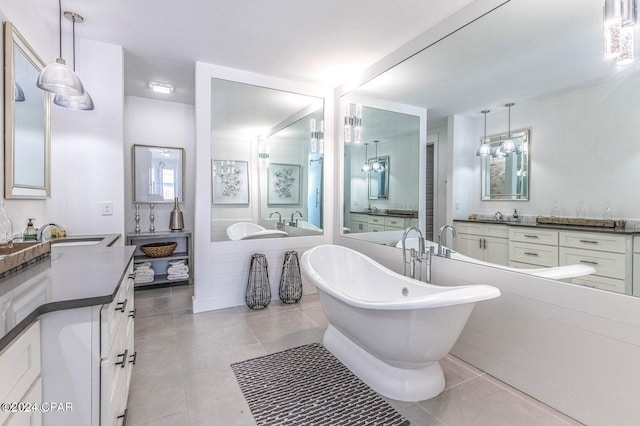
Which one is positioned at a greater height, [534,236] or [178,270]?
[534,236]

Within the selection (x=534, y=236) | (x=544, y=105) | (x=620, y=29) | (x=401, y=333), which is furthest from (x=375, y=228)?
(x=620, y=29)

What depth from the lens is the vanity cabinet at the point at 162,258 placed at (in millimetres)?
3883

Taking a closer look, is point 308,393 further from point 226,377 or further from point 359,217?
point 359,217

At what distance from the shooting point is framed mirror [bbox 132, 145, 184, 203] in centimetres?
410

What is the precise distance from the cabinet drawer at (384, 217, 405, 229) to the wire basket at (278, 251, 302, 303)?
116 centimetres

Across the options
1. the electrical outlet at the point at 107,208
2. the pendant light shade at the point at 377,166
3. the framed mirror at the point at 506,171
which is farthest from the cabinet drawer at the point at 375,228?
the electrical outlet at the point at 107,208

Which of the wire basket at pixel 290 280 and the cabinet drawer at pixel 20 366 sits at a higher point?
the cabinet drawer at pixel 20 366

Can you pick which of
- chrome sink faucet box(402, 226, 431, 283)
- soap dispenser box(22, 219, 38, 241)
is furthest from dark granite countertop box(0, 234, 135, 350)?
chrome sink faucet box(402, 226, 431, 283)

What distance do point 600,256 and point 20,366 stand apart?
253cm

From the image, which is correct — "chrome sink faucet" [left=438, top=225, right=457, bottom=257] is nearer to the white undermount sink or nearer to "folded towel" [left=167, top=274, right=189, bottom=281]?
the white undermount sink

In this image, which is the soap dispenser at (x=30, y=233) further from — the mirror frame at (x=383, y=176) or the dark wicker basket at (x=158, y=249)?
the mirror frame at (x=383, y=176)

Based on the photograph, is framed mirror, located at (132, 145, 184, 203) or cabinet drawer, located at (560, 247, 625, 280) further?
framed mirror, located at (132, 145, 184, 203)

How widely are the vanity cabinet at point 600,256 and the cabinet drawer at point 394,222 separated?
1512mm

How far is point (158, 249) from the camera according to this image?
12.7 feet
